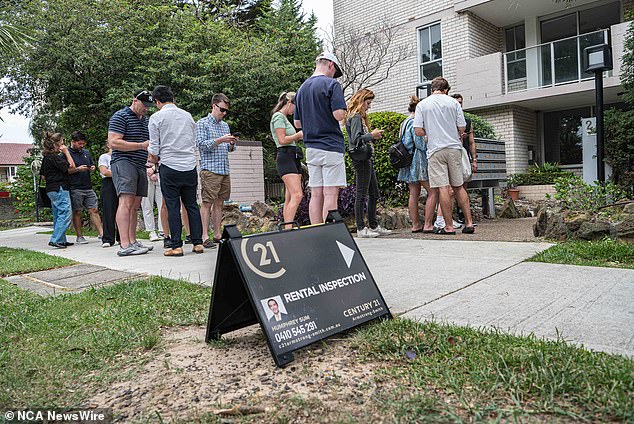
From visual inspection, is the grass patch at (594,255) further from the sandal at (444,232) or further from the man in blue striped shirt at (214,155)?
the man in blue striped shirt at (214,155)

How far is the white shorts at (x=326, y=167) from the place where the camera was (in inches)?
174

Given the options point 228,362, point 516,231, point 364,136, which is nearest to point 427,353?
point 228,362

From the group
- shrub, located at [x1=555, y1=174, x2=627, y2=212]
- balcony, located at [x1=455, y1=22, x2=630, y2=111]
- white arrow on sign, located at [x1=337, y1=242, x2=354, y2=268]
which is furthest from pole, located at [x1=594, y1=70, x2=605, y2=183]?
balcony, located at [x1=455, y1=22, x2=630, y2=111]

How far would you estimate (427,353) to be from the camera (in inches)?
76.3

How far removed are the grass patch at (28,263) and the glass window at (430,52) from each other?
39.8ft

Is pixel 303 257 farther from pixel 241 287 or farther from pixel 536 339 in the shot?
pixel 536 339

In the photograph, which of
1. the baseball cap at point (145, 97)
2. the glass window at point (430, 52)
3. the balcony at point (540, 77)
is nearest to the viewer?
the baseball cap at point (145, 97)

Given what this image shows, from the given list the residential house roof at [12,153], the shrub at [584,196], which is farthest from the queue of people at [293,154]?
the residential house roof at [12,153]

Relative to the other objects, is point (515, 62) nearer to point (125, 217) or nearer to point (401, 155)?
point (401, 155)

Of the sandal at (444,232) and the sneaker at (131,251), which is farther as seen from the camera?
the sandal at (444,232)

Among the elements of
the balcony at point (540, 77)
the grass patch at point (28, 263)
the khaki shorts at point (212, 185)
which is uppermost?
the balcony at point (540, 77)

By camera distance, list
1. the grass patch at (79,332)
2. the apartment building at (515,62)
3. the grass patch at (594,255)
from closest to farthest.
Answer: the grass patch at (79,332) → the grass patch at (594,255) → the apartment building at (515,62)

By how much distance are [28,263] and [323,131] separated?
3620mm

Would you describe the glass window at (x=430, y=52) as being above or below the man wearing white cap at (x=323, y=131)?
above
